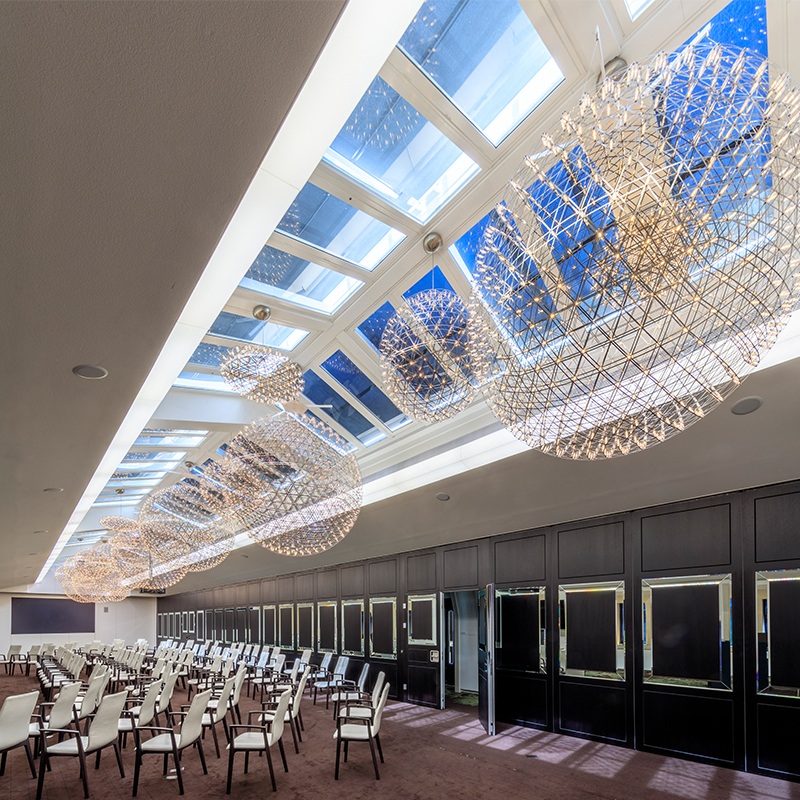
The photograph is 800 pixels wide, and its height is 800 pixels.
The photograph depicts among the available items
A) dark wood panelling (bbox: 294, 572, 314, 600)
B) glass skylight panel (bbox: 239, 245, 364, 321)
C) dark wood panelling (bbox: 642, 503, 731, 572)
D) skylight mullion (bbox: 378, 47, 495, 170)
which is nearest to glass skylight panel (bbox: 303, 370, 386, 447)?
glass skylight panel (bbox: 239, 245, 364, 321)

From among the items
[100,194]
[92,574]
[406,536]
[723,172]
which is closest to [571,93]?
[723,172]

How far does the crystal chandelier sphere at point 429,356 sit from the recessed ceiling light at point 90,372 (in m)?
2.31

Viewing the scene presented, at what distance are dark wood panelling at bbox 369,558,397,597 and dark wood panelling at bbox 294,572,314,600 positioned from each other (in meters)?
3.38

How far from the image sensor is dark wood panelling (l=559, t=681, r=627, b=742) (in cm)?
836

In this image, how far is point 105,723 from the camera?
6.41 metres

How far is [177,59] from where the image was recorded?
2.04 metres

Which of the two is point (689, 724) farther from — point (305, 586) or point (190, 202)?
point (305, 586)

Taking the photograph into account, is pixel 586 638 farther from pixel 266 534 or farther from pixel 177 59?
pixel 177 59

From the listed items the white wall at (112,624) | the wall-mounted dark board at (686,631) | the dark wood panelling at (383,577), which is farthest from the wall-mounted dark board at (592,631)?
the white wall at (112,624)

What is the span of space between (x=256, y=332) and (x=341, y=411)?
7.23ft

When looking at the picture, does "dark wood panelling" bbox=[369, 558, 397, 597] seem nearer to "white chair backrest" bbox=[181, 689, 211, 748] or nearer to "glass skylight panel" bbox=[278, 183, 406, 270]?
"white chair backrest" bbox=[181, 689, 211, 748]

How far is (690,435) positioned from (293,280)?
476 cm

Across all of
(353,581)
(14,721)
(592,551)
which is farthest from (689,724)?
(353,581)

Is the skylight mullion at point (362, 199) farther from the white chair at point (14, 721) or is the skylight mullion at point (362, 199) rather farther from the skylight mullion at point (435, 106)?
→ the white chair at point (14, 721)
